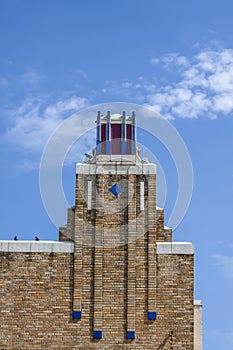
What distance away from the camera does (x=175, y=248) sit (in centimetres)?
3216

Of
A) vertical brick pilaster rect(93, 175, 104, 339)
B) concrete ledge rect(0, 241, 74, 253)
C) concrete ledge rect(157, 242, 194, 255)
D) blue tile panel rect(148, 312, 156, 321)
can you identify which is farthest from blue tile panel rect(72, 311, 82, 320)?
concrete ledge rect(157, 242, 194, 255)

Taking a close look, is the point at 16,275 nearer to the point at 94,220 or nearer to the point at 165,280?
the point at 94,220

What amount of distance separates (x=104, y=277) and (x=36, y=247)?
10.3 ft

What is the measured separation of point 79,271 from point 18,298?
2761mm

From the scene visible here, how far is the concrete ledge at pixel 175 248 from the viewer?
32094 millimetres

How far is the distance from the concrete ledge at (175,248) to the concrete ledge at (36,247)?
3774 millimetres

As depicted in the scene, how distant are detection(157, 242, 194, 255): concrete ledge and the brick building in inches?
1.7

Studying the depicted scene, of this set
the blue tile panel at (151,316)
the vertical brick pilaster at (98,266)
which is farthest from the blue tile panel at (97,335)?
the blue tile panel at (151,316)

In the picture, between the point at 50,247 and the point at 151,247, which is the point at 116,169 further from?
the point at 50,247

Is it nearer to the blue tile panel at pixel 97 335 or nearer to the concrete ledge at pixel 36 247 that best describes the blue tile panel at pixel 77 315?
the blue tile panel at pixel 97 335

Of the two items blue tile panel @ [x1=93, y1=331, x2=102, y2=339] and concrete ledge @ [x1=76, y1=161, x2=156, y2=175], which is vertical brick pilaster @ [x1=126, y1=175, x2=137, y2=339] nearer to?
concrete ledge @ [x1=76, y1=161, x2=156, y2=175]

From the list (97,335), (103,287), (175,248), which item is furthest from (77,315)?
(175,248)

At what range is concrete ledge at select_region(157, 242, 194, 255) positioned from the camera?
32.1 meters

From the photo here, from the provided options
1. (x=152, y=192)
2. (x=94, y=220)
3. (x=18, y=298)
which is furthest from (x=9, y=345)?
(x=152, y=192)
